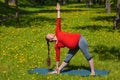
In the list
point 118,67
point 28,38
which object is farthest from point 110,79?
point 28,38

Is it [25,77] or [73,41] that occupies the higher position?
[73,41]

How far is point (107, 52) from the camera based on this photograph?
64.9 feet

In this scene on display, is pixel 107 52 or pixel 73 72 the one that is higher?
pixel 73 72

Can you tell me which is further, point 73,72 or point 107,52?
point 107,52

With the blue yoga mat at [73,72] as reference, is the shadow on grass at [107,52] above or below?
below

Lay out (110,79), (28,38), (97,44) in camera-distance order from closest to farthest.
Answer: (110,79) → (97,44) → (28,38)

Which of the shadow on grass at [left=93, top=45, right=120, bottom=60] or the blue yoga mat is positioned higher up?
the blue yoga mat

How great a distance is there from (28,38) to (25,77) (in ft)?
36.6

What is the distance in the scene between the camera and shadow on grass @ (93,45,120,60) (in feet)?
60.6

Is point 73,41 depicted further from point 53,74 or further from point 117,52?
point 117,52

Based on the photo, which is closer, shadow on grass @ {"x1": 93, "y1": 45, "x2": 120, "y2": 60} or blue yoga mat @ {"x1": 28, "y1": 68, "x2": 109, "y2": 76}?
blue yoga mat @ {"x1": 28, "y1": 68, "x2": 109, "y2": 76}

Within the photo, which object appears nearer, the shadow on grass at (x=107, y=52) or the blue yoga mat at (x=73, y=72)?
the blue yoga mat at (x=73, y=72)

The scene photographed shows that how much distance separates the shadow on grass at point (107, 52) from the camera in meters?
18.5

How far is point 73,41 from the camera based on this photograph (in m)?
14.0
